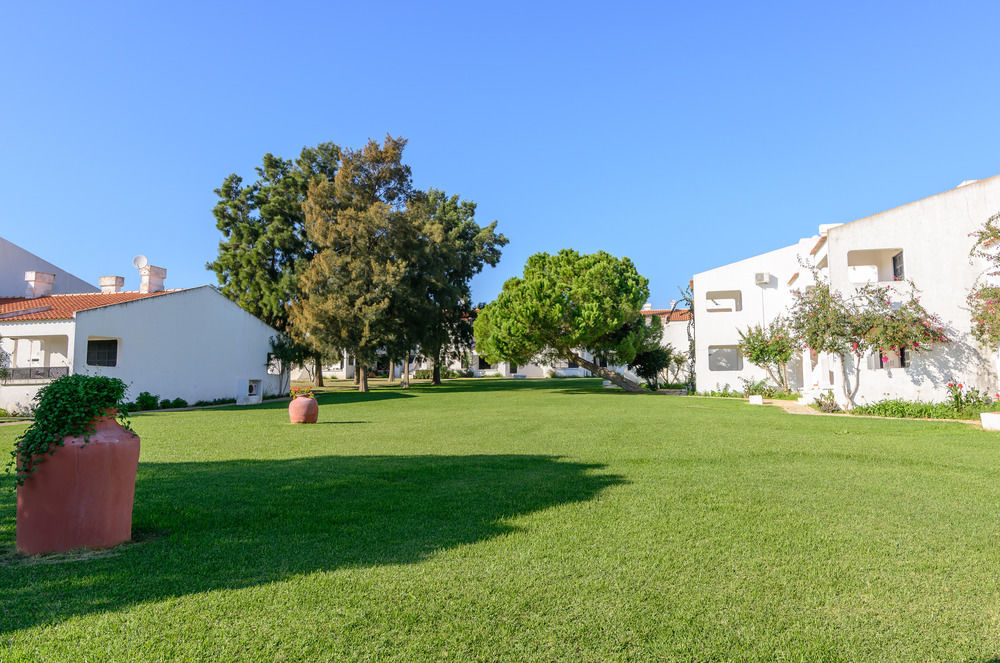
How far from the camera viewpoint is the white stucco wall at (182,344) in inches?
866

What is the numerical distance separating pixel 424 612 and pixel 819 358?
23759 millimetres

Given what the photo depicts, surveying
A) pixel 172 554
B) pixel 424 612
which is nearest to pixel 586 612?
pixel 424 612

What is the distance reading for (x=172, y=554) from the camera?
4523mm

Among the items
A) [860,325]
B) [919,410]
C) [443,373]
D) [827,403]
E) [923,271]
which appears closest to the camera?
[919,410]

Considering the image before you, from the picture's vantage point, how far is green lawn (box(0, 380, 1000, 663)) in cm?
311

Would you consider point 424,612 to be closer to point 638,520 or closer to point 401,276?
point 638,520

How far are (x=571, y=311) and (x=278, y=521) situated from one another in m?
27.3

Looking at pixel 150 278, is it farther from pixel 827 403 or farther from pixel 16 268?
pixel 827 403

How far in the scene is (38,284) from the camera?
27047mm

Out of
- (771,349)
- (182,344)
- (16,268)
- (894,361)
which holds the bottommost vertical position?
(894,361)

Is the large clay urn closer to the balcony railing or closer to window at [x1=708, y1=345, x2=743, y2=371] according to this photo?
the balcony railing

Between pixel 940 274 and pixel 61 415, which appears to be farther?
pixel 940 274

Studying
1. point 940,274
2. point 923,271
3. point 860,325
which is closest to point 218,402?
point 860,325

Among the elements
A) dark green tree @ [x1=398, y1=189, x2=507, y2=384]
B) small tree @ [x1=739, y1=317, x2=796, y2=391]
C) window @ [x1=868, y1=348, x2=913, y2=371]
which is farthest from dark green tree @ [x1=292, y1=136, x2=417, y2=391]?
window @ [x1=868, y1=348, x2=913, y2=371]
